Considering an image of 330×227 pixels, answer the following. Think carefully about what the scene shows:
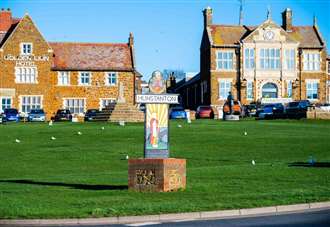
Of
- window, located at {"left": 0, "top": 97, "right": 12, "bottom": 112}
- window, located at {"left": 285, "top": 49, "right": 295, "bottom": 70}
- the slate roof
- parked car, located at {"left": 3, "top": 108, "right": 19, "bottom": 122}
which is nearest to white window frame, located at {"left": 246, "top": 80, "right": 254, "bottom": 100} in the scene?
window, located at {"left": 285, "top": 49, "right": 295, "bottom": 70}

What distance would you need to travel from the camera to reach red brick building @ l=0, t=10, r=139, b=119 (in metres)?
70.2

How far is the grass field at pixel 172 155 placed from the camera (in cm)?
1552

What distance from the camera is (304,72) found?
73.2 metres

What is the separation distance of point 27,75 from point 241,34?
76.0 feet

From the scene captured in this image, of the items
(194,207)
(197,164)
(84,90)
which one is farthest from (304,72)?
(194,207)

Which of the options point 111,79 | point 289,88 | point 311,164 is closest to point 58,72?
point 111,79

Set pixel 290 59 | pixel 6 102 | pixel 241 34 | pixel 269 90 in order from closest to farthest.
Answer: pixel 6 102 → pixel 290 59 → pixel 269 90 → pixel 241 34

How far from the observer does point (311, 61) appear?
7362 cm

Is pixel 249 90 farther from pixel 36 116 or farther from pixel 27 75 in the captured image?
pixel 27 75

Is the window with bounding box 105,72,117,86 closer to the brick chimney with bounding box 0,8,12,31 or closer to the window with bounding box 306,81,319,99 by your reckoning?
the brick chimney with bounding box 0,8,12,31

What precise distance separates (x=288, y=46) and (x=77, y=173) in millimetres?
51722

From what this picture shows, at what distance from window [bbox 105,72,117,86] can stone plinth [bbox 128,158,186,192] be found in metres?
54.6

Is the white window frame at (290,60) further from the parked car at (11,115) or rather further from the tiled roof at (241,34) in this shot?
the parked car at (11,115)

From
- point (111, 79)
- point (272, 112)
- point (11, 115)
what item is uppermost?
point (111, 79)
